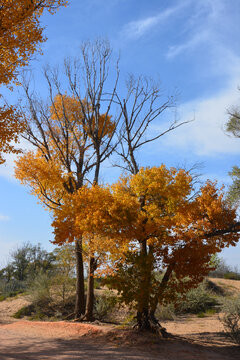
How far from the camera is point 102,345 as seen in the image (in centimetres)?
922

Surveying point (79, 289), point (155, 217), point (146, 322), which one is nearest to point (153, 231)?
point (155, 217)

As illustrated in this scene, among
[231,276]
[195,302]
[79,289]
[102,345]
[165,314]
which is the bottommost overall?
[102,345]

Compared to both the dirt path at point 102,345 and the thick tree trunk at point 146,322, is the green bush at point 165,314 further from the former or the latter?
the thick tree trunk at point 146,322

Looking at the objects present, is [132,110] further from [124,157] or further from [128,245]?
[128,245]

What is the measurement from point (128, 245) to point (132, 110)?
7.81 meters

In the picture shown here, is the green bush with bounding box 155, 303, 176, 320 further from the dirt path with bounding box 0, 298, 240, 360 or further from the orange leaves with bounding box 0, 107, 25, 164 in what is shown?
the orange leaves with bounding box 0, 107, 25, 164

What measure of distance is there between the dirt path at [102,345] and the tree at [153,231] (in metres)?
0.95

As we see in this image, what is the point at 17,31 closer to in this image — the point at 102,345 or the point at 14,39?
the point at 14,39

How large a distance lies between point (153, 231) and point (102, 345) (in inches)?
141

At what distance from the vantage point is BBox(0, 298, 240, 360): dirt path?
7832 mm

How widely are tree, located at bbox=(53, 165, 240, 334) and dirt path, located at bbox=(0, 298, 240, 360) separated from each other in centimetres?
95

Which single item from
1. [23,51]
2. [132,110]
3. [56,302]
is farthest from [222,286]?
[23,51]

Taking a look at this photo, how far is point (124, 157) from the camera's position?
53.9 ft

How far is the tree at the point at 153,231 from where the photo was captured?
9.88m
